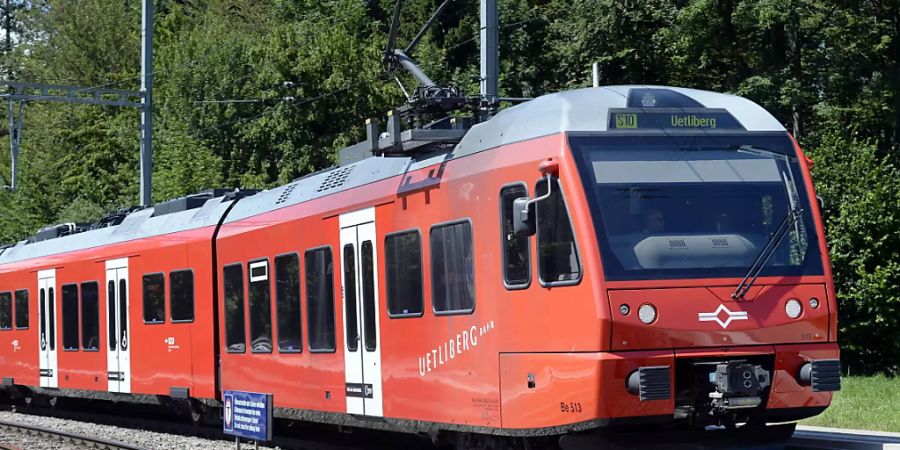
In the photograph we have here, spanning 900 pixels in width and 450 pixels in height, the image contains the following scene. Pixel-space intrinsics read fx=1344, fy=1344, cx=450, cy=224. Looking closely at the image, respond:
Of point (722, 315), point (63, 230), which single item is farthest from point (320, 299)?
point (63, 230)

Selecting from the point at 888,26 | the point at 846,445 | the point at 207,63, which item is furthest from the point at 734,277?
the point at 207,63

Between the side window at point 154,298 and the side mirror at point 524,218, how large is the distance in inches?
388

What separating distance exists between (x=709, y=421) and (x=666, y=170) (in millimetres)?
2004

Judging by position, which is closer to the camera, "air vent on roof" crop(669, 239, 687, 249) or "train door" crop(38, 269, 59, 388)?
"air vent on roof" crop(669, 239, 687, 249)

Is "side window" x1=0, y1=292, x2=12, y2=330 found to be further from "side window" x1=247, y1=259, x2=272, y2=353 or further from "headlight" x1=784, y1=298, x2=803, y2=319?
"headlight" x1=784, y1=298, x2=803, y2=319

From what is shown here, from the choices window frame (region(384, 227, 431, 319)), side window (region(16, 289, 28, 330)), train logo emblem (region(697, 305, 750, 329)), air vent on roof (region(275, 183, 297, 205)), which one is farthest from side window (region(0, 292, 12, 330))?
train logo emblem (region(697, 305, 750, 329))

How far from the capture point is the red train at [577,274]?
10.2m

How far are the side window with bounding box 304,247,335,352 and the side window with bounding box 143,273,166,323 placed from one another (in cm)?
515

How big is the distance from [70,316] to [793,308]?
15.3 m

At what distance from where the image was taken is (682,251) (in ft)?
34.0

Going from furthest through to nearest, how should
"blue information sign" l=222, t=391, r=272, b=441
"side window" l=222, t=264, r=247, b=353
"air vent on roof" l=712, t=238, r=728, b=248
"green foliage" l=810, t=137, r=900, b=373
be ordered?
1. "green foliage" l=810, t=137, r=900, b=373
2. "side window" l=222, t=264, r=247, b=353
3. "blue information sign" l=222, t=391, r=272, b=441
4. "air vent on roof" l=712, t=238, r=728, b=248

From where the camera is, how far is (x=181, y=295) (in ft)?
61.1

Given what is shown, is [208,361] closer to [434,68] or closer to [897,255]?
[897,255]

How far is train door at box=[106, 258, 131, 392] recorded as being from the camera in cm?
2056
